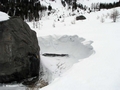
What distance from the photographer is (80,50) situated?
19.7 feet

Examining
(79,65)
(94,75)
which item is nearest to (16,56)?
(79,65)

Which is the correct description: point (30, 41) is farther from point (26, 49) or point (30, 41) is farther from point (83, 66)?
point (83, 66)

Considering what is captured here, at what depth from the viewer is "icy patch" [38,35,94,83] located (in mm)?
4805

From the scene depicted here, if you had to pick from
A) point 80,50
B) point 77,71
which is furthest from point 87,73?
point 80,50

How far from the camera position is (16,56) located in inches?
152

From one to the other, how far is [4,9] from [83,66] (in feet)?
91.7

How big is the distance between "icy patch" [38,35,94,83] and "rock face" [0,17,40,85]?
2.10 ft

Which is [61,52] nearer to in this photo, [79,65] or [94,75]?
[79,65]

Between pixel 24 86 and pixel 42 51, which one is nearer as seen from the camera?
pixel 24 86

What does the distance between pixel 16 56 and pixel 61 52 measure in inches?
112

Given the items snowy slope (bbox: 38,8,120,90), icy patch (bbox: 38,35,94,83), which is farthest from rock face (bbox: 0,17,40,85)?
snowy slope (bbox: 38,8,120,90)

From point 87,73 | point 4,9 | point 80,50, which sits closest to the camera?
point 87,73

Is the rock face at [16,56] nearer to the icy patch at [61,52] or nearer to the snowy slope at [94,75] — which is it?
the icy patch at [61,52]

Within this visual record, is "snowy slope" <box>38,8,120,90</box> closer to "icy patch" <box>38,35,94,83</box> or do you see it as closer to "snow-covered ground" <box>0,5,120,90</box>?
"snow-covered ground" <box>0,5,120,90</box>
